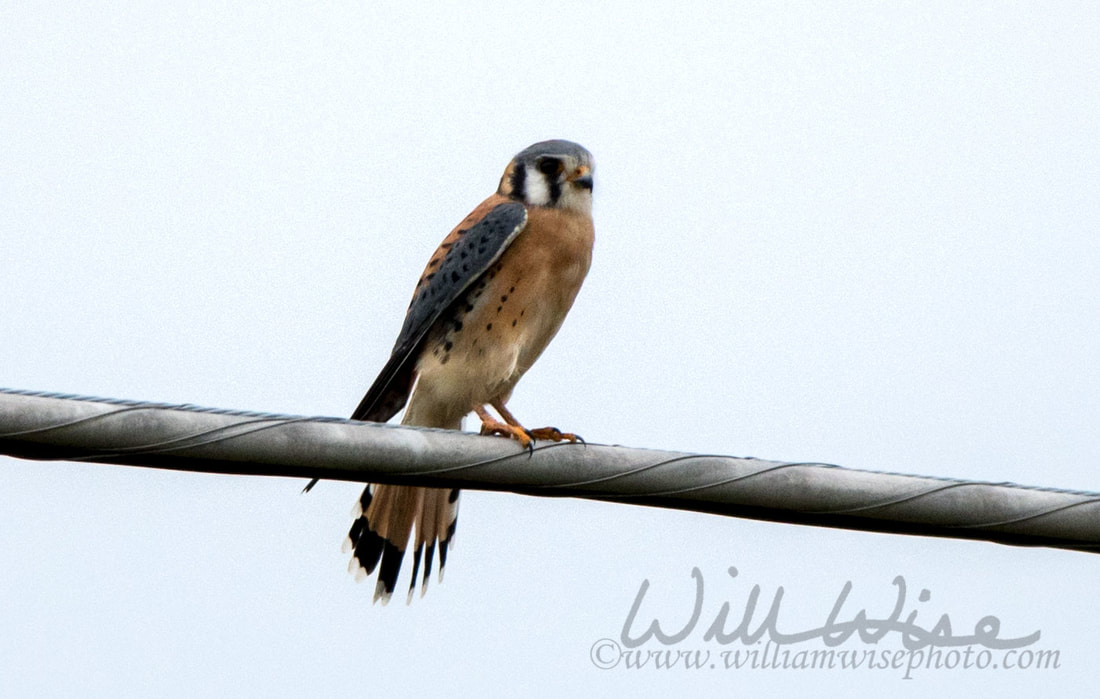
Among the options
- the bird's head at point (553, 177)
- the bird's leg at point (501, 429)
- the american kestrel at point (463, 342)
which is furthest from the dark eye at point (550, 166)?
the bird's leg at point (501, 429)

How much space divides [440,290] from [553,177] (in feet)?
2.42

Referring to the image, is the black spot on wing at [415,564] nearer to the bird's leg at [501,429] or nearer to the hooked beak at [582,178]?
the bird's leg at [501,429]

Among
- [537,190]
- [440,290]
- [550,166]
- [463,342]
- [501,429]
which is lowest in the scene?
[501,429]

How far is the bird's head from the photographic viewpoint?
20.3 feet

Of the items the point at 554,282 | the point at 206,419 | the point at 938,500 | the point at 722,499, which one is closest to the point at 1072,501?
the point at 938,500

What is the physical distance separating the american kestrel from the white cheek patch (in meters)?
0.06

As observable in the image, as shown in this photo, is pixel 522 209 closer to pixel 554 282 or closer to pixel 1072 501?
pixel 554 282

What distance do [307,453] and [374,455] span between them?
17cm

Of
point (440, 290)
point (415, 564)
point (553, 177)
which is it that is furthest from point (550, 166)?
point (415, 564)

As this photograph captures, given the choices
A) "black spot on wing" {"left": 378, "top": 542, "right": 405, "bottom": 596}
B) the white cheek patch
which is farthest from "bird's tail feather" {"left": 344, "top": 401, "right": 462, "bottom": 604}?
the white cheek patch

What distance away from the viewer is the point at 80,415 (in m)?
2.94

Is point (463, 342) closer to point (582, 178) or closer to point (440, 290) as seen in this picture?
point (440, 290)

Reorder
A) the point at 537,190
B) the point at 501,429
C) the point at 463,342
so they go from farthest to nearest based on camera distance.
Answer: the point at 537,190, the point at 463,342, the point at 501,429

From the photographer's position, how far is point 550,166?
6.29m
